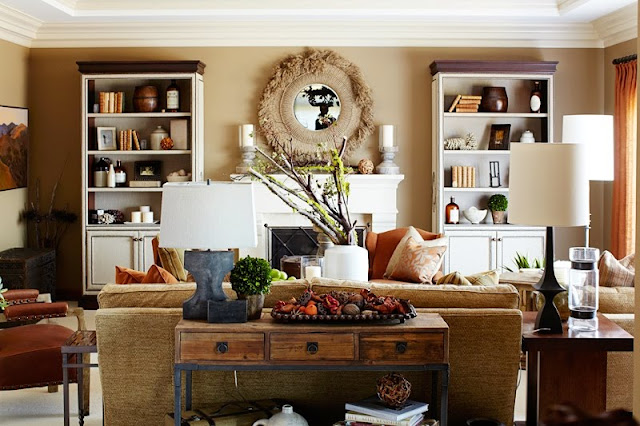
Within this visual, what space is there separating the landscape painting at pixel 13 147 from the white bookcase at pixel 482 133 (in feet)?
12.8

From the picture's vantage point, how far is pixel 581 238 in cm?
856

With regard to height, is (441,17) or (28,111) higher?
(441,17)

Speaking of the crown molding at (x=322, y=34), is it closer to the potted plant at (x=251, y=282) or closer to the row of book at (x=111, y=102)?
the row of book at (x=111, y=102)

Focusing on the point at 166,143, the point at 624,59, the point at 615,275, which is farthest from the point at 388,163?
the point at 615,275

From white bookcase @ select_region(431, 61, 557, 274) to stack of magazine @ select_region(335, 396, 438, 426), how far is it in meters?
4.57

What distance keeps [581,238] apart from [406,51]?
8.22 ft

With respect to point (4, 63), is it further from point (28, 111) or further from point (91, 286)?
point (91, 286)

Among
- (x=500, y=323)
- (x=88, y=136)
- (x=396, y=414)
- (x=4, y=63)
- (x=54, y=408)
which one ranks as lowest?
(x=54, y=408)

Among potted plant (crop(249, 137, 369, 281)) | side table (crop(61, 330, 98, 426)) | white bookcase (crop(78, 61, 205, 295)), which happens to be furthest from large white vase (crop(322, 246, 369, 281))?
white bookcase (crop(78, 61, 205, 295))

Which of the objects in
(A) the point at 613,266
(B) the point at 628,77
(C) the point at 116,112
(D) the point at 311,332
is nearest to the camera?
(D) the point at 311,332

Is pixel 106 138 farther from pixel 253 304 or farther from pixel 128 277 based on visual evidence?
pixel 253 304

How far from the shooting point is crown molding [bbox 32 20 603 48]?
8.35 metres

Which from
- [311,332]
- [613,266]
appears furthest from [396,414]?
[613,266]

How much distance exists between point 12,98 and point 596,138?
5.37 metres
